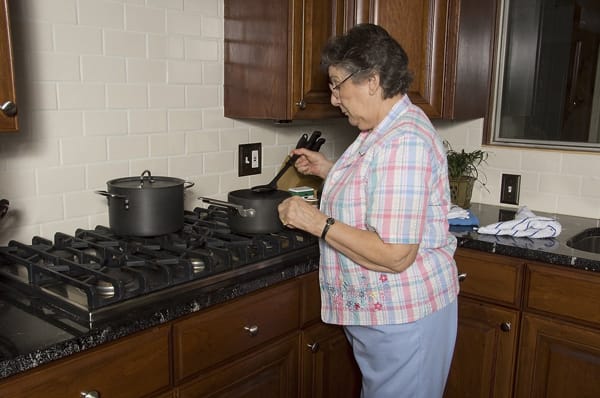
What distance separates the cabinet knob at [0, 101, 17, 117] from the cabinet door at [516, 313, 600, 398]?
1.67m

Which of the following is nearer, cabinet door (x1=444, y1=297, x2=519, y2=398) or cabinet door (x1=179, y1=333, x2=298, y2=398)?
cabinet door (x1=179, y1=333, x2=298, y2=398)

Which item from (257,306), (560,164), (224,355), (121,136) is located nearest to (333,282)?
(257,306)

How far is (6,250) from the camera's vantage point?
64.8 inches

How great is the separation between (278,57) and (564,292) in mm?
1237

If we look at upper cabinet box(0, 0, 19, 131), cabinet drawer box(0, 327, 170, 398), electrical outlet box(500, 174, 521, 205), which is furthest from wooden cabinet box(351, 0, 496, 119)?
cabinet drawer box(0, 327, 170, 398)

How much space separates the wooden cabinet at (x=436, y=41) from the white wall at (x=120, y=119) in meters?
0.50

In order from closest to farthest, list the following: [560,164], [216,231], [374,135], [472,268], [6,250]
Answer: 1. [374,135]
2. [6,250]
3. [216,231]
4. [472,268]
5. [560,164]

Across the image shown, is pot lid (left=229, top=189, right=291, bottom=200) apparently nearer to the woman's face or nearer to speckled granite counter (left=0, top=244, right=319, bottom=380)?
speckled granite counter (left=0, top=244, right=319, bottom=380)

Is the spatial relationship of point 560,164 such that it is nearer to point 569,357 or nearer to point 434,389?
point 569,357

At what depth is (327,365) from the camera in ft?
6.53

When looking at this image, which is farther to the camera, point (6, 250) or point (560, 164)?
point (560, 164)

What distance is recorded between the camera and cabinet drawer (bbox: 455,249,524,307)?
202 cm

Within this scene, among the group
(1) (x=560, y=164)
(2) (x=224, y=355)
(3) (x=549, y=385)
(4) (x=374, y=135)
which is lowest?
(3) (x=549, y=385)

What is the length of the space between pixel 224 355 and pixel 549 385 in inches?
45.1
